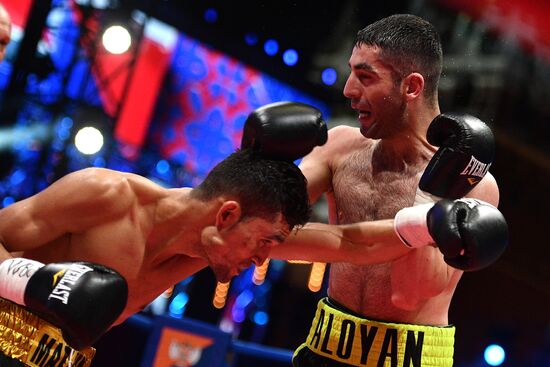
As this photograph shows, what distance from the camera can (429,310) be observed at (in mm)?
2273

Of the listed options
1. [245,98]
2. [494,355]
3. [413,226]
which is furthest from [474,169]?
[245,98]

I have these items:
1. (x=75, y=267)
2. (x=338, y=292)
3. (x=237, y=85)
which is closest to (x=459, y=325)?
(x=237, y=85)

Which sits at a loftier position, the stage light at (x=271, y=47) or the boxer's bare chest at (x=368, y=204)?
the stage light at (x=271, y=47)

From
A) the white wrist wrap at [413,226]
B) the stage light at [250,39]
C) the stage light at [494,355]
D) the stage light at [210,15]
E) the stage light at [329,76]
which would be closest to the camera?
the white wrist wrap at [413,226]

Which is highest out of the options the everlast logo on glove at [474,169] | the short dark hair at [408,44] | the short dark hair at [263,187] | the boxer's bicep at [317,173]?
the short dark hair at [408,44]

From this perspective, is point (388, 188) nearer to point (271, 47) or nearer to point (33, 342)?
point (33, 342)

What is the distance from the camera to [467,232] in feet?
6.23

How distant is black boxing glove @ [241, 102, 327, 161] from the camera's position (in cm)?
205

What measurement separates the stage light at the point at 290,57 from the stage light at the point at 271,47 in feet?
0.34

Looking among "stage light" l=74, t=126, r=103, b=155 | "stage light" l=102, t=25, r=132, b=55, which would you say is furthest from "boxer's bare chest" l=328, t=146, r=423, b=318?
"stage light" l=102, t=25, r=132, b=55

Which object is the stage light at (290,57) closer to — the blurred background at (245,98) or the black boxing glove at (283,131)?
the blurred background at (245,98)

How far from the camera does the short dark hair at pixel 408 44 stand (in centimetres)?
230

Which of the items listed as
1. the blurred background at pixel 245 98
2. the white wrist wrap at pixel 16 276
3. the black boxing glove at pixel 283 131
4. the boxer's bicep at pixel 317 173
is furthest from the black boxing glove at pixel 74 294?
the blurred background at pixel 245 98

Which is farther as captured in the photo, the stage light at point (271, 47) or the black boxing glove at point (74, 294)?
the stage light at point (271, 47)
